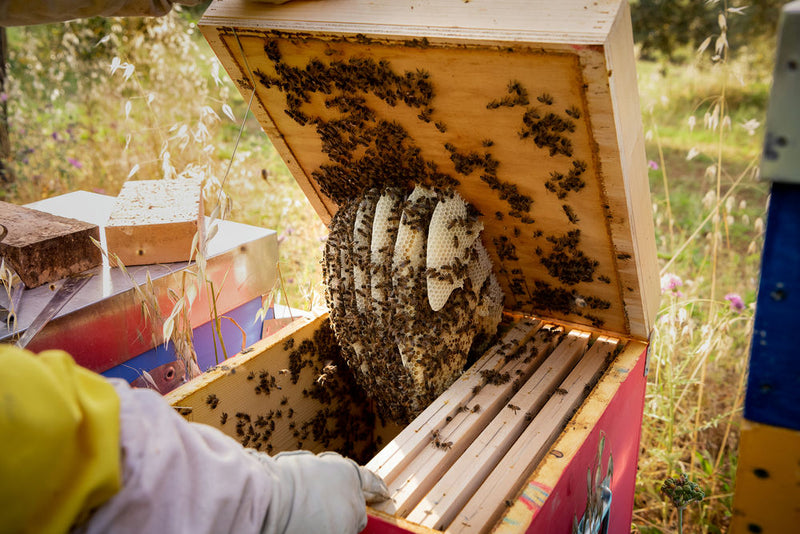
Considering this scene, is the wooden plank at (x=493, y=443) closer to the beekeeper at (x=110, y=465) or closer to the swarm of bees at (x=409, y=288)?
the swarm of bees at (x=409, y=288)

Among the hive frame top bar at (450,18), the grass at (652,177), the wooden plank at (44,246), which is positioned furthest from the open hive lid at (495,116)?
the wooden plank at (44,246)

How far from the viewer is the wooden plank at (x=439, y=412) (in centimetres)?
185

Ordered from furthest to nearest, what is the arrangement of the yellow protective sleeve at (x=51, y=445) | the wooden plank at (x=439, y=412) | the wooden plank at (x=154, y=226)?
the wooden plank at (x=154, y=226)
the wooden plank at (x=439, y=412)
the yellow protective sleeve at (x=51, y=445)

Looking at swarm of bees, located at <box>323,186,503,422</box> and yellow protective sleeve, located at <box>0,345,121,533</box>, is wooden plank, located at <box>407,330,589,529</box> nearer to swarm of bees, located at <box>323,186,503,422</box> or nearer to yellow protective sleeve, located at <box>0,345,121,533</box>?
swarm of bees, located at <box>323,186,503,422</box>

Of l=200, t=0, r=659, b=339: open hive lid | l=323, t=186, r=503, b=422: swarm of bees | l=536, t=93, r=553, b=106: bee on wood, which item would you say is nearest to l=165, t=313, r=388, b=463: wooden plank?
l=323, t=186, r=503, b=422: swarm of bees

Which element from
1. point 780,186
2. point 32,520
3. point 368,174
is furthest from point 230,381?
point 780,186

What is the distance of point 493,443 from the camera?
6.36ft

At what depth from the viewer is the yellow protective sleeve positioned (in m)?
0.89

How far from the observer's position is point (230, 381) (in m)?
2.32

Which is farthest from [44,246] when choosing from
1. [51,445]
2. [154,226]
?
[51,445]

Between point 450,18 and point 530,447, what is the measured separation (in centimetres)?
135

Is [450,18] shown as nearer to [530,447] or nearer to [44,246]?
[530,447]

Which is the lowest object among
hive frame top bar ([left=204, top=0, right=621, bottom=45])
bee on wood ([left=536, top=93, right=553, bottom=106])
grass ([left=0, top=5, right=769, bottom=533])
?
grass ([left=0, top=5, right=769, bottom=533])

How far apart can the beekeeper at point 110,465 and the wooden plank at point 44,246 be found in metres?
1.62
